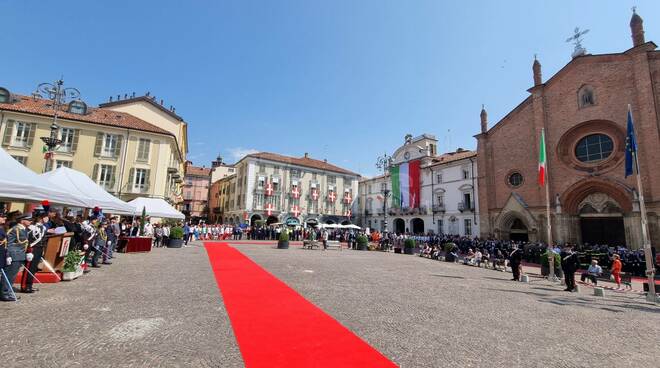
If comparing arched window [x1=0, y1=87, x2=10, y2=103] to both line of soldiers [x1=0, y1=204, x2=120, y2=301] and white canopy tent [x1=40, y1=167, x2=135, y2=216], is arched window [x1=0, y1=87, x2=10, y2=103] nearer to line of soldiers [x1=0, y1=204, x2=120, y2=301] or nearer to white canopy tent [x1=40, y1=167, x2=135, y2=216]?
white canopy tent [x1=40, y1=167, x2=135, y2=216]

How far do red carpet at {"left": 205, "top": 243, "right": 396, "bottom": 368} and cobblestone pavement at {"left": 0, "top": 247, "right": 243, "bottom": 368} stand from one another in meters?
0.27

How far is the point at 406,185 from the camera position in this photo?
42.3 meters

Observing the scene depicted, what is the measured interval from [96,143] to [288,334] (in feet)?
99.5

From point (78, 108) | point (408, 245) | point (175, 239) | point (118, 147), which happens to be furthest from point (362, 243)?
point (78, 108)

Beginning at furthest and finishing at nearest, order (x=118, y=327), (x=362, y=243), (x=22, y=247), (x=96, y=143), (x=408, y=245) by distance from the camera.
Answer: (x=96, y=143)
(x=362, y=243)
(x=408, y=245)
(x=22, y=247)
(x=118, y=327)

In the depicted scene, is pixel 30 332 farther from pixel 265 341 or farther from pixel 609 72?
pixel 609 72

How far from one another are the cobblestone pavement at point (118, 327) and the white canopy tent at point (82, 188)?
4.44 metres

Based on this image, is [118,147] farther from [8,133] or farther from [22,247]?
[22,247]

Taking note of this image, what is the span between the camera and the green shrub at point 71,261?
820cm

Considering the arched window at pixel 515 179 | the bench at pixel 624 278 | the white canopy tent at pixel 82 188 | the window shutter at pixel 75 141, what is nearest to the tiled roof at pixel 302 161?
the window shutter at pixel 75 141

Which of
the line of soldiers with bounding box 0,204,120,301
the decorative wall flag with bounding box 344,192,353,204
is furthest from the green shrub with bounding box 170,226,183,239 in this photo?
the decorative wall flag with bounding box 344,192,353,204

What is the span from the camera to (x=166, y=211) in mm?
19000

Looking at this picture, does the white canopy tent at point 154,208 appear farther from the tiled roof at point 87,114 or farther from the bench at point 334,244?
the tiled roof at point 87,114

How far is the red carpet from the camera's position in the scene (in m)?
3.89
